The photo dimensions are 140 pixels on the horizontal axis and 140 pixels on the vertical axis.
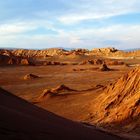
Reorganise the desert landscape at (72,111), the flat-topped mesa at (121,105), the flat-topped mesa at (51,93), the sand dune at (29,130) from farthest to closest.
Answer: the flat-topped mesa at (51,93) → the flat-topped mesa at (121,105) → the desert landscape at (72,111) → the sand dune at (29,130)

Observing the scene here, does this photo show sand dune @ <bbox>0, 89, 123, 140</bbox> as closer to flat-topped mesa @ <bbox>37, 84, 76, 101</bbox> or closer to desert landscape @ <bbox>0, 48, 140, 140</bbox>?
desert landscape @ <bbox>0, 48, 140, 140</bbox>

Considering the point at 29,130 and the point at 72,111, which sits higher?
the point at 29,130

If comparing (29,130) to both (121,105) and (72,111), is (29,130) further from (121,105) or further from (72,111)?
(72,111)

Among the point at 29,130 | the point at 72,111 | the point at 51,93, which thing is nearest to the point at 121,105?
the point at 72,111

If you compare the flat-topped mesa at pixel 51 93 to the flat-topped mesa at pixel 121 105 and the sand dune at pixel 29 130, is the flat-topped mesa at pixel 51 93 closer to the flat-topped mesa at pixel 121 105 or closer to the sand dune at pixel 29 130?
the flat-topped mesa at pixel 121 105

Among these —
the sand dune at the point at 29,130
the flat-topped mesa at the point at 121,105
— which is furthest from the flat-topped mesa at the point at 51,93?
the sand dune at the point at 29,130

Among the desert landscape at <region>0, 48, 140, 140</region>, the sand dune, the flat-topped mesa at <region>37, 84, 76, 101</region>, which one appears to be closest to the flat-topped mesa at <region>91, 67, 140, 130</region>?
the desert landscape at <region>0, 48, 140, 140</region>

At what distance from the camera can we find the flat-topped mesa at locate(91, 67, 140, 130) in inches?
572

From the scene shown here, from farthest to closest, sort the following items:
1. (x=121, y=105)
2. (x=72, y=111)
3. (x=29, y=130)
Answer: (x=72, y=111), (x=121, y=105), (x=29, y=130)

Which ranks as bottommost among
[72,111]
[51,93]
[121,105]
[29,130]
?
[72,111]

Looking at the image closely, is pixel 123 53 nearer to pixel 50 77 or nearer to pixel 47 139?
pixel 50 77

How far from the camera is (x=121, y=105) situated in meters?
15.8

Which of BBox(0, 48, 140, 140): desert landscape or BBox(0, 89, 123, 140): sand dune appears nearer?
BBox(0, 89, 123, 140): sand dune

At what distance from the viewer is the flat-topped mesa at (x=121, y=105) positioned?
14.5 meters
